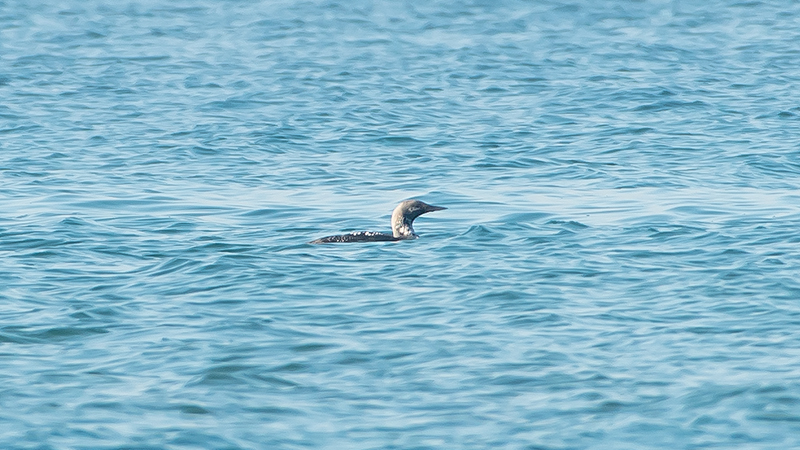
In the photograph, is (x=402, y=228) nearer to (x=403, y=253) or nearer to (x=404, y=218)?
(x=404, y=218)

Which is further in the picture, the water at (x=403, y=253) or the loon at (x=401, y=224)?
the loon at (x=401, y=224)

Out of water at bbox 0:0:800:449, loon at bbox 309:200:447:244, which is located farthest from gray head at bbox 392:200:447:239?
water at bbox 0:0:800:449

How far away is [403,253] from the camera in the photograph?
13930 mm

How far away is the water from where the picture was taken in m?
8.88

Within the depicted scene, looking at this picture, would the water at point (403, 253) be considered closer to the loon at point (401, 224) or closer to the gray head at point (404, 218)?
the loon at point (401, 224)

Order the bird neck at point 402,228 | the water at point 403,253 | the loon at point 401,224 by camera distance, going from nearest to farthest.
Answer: the water at point 403,253 < the loon at point 401,224 < the bird neck at point 402,228

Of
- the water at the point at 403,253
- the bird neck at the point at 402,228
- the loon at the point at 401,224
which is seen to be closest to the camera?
the water at the point at 403,253

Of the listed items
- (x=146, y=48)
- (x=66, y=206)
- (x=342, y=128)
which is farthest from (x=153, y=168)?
(x=146, y=48)

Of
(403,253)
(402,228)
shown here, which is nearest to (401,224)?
(402,228)

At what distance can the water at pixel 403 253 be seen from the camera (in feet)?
29.1

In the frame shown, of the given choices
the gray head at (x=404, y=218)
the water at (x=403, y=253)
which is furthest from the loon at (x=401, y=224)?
the water at (x=403, y=253)

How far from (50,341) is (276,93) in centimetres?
1688

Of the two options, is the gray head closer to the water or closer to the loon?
the loon

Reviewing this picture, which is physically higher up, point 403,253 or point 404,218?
point 404,218
